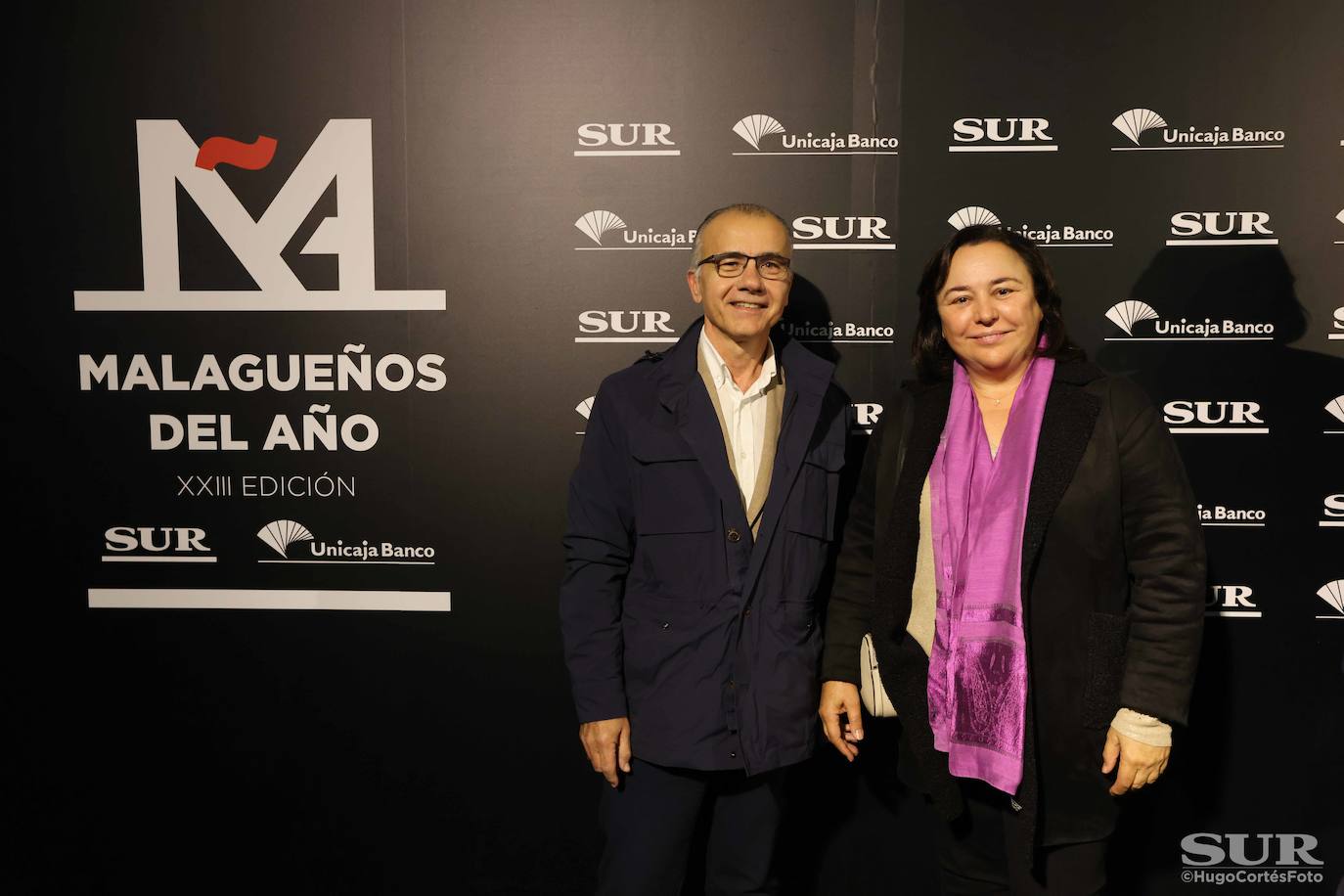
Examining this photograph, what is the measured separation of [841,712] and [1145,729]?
21.9 inches

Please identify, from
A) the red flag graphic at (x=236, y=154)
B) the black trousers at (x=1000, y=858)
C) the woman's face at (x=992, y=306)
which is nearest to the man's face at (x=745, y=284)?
the woman's face at (x=992, y=306)

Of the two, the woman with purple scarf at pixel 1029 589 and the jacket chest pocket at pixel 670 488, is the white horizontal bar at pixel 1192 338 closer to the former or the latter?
the woman with purple scarf at pixel 1029 589

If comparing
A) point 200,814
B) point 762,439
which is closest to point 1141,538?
point 762,439

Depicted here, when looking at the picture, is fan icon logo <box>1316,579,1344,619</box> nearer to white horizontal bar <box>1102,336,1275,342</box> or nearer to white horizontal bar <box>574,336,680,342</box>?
white horizontal bar <box>1102,336,1275,342</box>

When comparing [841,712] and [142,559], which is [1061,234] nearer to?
[841,712]

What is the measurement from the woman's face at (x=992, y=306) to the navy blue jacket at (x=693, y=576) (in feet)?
1.11

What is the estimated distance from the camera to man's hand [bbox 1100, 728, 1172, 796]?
1.69 metres

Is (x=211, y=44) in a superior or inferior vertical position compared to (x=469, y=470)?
superior

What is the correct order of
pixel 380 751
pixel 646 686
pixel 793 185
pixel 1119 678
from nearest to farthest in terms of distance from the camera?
pixel 1119 678, pixel 646 686, pixel 793 185, pixel 380 751

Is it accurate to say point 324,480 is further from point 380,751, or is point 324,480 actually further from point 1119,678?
point 1119,678

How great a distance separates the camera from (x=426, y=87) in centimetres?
246

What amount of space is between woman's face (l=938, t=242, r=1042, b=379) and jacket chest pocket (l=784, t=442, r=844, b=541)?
36cm

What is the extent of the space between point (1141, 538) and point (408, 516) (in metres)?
1.75

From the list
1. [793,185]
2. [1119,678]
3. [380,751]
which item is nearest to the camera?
[1119,678]
